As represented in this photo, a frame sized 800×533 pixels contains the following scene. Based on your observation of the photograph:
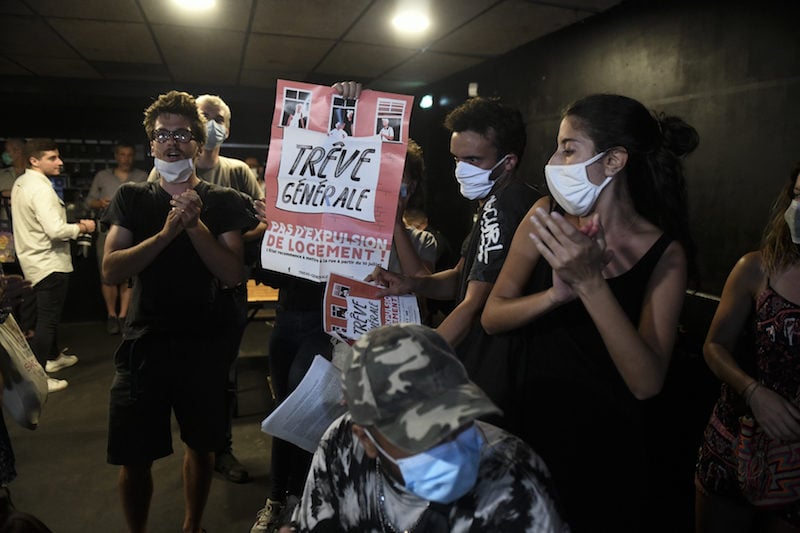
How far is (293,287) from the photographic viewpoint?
89.6 inches

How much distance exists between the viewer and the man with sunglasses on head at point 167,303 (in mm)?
1979

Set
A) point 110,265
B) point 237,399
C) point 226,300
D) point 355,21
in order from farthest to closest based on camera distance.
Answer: point 355,21 → point 237,399 → point 226,300 → point 110,265

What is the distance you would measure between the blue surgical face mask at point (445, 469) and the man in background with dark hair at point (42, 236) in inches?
171

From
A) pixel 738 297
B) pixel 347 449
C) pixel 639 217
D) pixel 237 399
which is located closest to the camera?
pixel 347 449

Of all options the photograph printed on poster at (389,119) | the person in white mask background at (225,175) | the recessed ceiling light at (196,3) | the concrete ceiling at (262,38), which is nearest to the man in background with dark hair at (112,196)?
the concrete ceiling at (262,38)

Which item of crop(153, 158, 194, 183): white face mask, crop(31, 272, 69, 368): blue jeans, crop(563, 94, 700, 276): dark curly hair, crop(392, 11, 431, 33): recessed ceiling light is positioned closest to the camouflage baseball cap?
crop(563, 94, 700, 276): dark curly hair

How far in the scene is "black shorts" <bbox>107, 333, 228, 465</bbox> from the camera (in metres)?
1.98

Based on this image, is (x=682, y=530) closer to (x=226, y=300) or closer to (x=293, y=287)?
Result: (x=293, y=287)

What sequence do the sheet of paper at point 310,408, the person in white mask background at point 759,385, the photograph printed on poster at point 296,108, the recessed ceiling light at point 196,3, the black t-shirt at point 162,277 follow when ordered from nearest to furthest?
the sheet of paper at point 310,408 → the person in white mask background at point 759,385 → the photograph printed on poster at point 296,108 → the black t-shirt at point 162,277 → the recessed ceiling light at point 196,3

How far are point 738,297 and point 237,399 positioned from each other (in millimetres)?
3475

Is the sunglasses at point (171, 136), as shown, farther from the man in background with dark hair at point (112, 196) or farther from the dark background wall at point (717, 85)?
the man in background with dark hair at point (112, 196)

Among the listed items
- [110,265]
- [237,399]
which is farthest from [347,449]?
[237,399]

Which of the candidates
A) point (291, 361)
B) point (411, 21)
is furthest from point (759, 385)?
point (411, 21)

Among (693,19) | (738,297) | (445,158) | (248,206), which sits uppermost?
(693,19)
